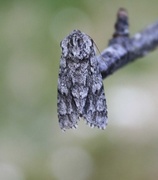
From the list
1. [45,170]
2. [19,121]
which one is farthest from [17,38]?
[45,170]

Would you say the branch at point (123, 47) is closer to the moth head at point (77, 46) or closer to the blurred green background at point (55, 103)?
the moth head at point (77, 46)

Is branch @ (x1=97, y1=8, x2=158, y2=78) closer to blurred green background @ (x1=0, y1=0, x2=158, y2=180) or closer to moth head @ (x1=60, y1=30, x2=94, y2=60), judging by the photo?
moth head @ (x1=60, y1=30, x2=94, y2=60)

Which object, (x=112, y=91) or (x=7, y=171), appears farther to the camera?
(x=112, y=91)

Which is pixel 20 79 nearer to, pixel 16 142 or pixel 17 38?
pixel 17 38

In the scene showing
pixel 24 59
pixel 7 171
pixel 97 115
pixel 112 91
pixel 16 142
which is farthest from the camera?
pixel 24 59

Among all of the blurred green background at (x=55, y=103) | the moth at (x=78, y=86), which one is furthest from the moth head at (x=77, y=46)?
the blurred green background at (x=55, y=103)

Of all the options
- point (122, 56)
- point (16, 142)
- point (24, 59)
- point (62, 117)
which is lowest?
point (62, 117)

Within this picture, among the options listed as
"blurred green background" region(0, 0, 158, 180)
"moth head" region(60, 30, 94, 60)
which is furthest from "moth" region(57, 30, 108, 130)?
"blurred green background" region(0, 0, 158, 180)
